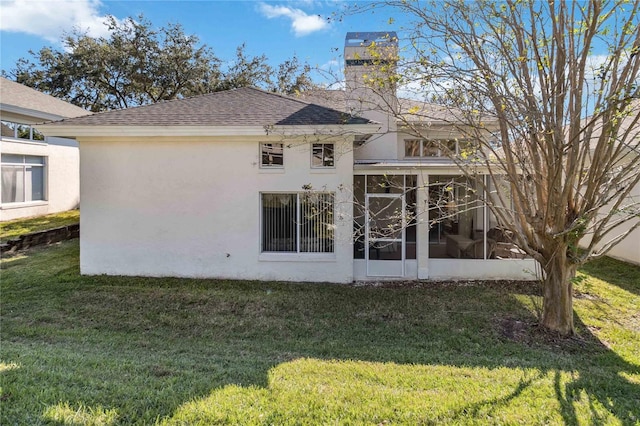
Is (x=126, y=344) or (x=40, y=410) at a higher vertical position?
(x=40, y=410)

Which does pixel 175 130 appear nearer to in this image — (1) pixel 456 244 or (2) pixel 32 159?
(1) pixel 456 244

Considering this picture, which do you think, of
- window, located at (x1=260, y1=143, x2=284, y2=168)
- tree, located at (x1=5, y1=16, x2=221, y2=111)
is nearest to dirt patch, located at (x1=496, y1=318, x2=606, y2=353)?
window, located at (x1=260, y1=143, x2=284, y2=168)

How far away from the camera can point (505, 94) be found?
6.32 m

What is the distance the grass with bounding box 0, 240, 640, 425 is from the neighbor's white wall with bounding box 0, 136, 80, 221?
332 inches

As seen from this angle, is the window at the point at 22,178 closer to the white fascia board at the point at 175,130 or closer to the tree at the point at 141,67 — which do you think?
the tree at the point at 141,67

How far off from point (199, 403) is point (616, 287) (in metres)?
11.2

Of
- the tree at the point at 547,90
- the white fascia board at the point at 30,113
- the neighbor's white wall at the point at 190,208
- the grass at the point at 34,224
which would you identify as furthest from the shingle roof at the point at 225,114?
the white fascia board at the point at 30,113

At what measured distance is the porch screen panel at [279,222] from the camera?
10.5 meters

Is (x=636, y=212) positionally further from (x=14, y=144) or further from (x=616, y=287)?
(x=14, y=144)

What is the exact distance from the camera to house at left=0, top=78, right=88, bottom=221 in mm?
16375

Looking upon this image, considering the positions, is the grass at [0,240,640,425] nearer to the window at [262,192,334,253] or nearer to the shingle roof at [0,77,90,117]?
the window at [262,192,334,253]

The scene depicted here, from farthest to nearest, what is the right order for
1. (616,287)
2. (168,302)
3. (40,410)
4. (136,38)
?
1. (136,38)
2. (616,287)
3. (168,302)
4. (40,410)

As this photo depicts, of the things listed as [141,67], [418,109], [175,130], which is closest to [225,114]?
[175,130]

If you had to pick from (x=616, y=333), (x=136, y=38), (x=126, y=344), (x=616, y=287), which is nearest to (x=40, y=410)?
(x=126, y=344)
